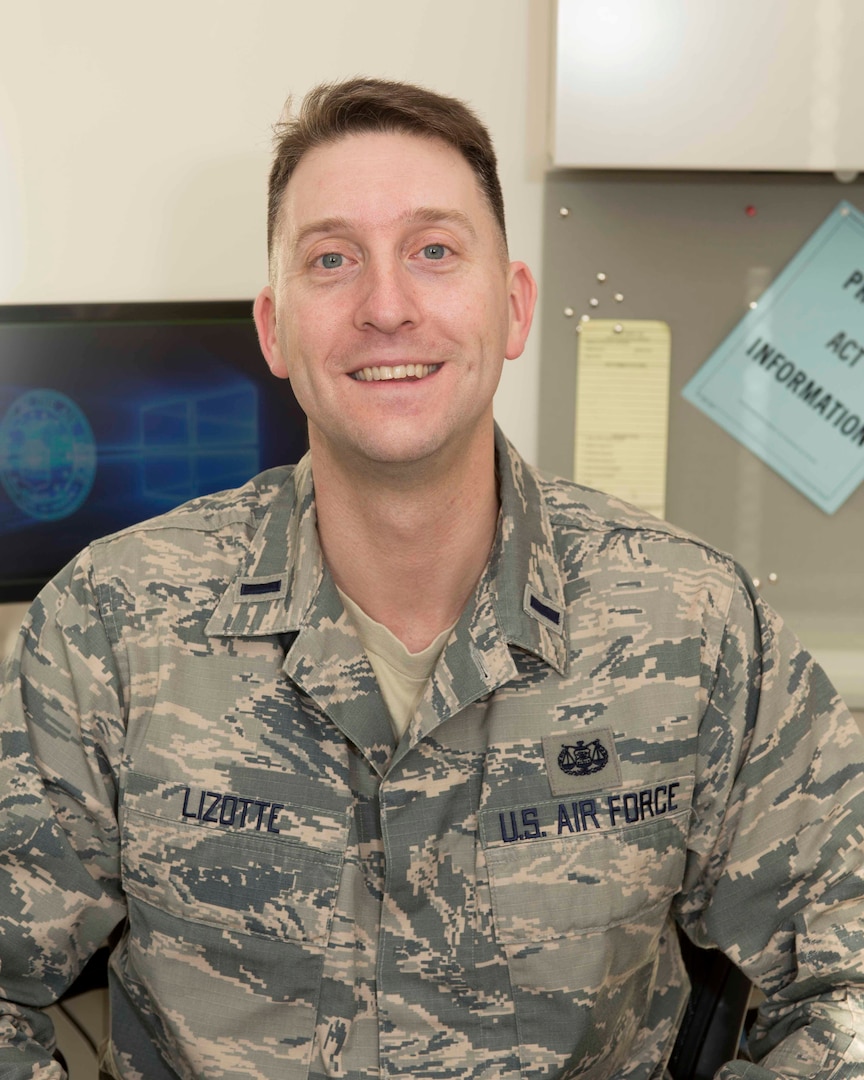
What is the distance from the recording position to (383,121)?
1.15m

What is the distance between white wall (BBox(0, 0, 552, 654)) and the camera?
5.22 feet

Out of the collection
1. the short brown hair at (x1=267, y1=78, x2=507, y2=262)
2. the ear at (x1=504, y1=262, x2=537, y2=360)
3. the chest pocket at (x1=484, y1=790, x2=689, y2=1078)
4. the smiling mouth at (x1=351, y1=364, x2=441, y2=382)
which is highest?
the short brown hair at (x1=267, y1=78, x2=507, y2=262)

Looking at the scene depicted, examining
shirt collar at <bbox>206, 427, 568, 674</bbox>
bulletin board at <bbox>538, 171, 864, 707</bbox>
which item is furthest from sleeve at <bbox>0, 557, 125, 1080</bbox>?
bulletin board at <bbox>538, 171, 864, 707</bbox>

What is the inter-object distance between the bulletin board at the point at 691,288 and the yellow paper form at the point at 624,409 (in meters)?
0.02

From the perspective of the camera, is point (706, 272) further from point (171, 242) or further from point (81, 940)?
point (81, 940)

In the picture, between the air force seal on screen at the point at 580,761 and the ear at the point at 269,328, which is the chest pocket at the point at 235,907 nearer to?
the air force seal on screen at the point at 580,761

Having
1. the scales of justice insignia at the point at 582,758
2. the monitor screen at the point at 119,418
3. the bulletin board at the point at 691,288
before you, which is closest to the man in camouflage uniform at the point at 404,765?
the scales of justice insignia at the point at 582,758

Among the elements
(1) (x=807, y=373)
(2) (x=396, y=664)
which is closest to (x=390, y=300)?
(2) (x=396, y=664)

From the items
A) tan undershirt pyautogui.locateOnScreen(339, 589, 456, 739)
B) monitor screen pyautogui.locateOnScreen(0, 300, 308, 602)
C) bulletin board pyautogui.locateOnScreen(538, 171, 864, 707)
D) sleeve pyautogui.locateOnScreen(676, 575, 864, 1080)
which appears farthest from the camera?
bulletin board pyautogui.locateOnScreen(538, 171, 864, 707)

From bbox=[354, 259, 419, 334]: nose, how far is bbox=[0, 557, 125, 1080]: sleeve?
0.37m

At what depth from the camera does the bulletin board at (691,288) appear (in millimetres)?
1643

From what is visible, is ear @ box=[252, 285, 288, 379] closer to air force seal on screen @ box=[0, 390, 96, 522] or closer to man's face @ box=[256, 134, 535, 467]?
man's face @ box=[256, 134, 535, 467]

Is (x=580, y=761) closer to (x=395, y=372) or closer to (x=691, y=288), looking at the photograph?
(x=395, y=372)

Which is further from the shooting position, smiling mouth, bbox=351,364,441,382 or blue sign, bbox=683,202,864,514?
blue sign, bbox=683,202,864,514
